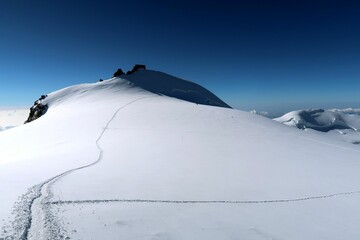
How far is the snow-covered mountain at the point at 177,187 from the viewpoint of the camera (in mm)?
7594

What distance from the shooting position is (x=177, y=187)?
11180 millimetres

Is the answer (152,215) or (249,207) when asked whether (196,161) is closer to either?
(249,207)

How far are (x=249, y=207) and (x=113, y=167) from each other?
24.0 feet

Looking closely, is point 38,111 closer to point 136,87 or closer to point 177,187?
point 136,87

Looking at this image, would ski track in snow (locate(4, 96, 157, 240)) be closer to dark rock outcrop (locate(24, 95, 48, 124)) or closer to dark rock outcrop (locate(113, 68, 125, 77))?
dark rock outcrop (locate(24, 95, 48, 124))

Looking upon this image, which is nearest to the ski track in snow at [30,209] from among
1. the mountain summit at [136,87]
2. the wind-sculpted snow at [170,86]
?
the mountain summit at [136,87]

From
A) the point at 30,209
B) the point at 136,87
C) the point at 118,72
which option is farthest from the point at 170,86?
the point at 30,209

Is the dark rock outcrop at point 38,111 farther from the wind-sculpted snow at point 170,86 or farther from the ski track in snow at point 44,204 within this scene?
the ski track in snow at point 44,204

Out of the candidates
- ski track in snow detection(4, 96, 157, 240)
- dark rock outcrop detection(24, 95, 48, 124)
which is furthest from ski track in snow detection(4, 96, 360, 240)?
dark rock outcrop detection(24, 95, 48, 124)

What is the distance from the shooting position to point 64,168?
1255 cm

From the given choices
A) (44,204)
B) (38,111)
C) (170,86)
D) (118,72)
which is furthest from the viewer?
(118,72)

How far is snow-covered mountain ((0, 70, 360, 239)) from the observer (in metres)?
7.59

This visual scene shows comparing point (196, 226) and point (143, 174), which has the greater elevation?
point (143, 174)

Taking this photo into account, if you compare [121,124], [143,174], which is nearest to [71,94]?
[121,124]
